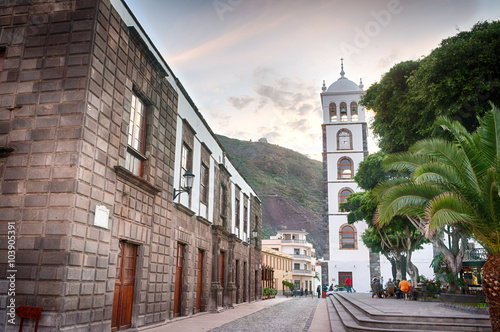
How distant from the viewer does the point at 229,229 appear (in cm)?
2023

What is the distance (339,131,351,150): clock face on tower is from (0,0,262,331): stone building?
3693 centimetres

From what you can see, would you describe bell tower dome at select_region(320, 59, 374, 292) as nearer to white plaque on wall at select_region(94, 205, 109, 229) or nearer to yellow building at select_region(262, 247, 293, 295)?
yellow building at select_region(262, 247, 293, 295)

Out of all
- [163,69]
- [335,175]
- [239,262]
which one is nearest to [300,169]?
[335,175]

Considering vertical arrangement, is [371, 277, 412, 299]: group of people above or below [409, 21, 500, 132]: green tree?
below

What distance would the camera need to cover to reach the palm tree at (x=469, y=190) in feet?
25.6

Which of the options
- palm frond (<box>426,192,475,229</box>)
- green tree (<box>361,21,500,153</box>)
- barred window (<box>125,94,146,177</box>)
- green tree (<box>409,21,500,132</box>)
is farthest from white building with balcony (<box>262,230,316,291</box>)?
palm frond (<box>426,192,475,229</box>)

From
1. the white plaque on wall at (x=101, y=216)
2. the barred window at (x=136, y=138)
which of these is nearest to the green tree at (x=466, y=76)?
the barred window at (x=136, y=138)

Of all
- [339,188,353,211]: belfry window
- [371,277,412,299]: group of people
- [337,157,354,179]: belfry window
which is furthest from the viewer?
Result: [337,157,354,179]: belfry window

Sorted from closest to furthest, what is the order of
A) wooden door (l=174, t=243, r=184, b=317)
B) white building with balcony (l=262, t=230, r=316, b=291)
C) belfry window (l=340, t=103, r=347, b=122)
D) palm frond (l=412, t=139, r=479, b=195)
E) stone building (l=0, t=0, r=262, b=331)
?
stone building (l=0, t=0, r=262, b=331) < palm frond (l=412, t=139, r=479, b=195) < wooden door (l=174, t=243, r=184, b=317) < belfry window (l=340, t=103, r=347, b=122) < white building with balcony (l=262, t=230, r=316, b=291)

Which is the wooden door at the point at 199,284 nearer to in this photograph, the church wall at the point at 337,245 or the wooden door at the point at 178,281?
the wooden door at the point at 178,281

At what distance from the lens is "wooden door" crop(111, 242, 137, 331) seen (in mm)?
8834

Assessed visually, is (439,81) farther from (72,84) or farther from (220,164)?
(72,84)

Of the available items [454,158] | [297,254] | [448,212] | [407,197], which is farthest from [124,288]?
[297,254]

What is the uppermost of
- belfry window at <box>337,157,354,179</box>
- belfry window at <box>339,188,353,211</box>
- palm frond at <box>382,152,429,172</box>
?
belfry window at <box>337,157,354,179</box>
